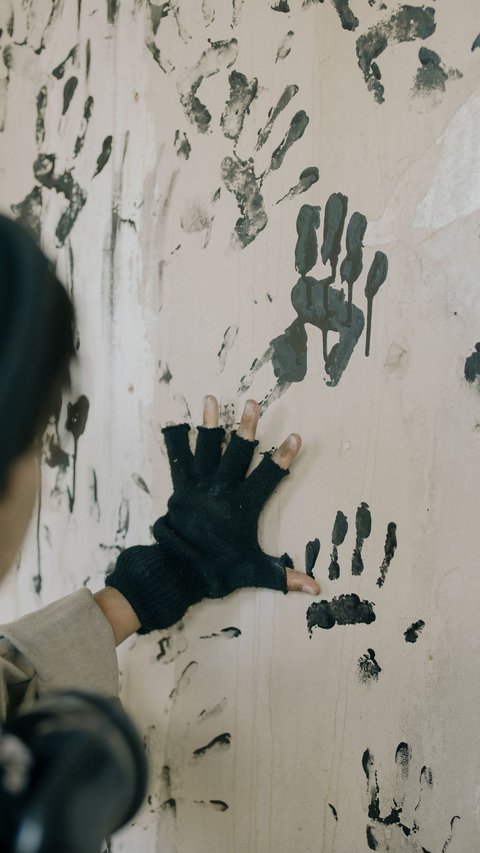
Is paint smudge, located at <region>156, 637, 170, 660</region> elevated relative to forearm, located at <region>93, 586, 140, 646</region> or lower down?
lower down

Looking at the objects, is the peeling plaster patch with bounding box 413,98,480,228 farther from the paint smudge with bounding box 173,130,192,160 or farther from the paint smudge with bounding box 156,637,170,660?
the paint smudge with bounding box 156,637,170,660

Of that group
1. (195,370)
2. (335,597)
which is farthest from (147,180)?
(335,597)

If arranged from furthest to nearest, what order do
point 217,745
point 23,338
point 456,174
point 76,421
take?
1. point 76,421
2. point 217,745
3. point 456,174
4. point 23,338

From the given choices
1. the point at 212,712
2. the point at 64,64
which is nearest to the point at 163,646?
the point at 212,712

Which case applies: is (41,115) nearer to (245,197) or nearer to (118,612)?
(245,197)

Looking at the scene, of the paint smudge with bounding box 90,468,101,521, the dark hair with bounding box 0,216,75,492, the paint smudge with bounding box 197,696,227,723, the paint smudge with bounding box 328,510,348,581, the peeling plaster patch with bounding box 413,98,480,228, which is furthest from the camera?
the paint smudge with bounding box 90,468,101,521

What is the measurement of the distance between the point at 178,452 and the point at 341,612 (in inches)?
12.6

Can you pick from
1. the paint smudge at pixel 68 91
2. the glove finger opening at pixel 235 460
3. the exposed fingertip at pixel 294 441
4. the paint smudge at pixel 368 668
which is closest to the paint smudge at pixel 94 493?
the glove finger opening at pixel 235 460

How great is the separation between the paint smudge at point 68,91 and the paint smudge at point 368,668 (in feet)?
3.17

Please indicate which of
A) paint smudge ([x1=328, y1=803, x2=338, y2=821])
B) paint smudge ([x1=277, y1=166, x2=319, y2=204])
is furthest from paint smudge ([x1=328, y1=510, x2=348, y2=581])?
paint smudge ([x1=277, y1=166, x2=319, y2=204])

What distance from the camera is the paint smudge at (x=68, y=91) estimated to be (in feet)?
3.51

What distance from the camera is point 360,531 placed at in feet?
2.86

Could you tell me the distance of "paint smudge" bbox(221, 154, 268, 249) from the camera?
914mm

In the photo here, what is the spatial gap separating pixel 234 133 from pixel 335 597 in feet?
2.17
